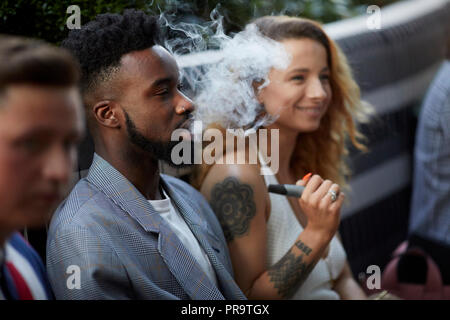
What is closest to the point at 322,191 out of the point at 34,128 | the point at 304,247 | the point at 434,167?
the point at 304,247

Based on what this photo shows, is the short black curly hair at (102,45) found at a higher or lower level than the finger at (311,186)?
higher

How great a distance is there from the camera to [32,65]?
36.8 inches

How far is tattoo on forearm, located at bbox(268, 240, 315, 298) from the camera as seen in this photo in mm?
1796

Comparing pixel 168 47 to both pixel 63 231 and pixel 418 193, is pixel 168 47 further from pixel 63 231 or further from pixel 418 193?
pixel 418 193

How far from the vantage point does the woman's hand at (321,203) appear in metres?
1.72

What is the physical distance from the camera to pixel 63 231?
1.36 m

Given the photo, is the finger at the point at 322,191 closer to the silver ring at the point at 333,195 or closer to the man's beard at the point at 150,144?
the silver ring at the point at 333,195

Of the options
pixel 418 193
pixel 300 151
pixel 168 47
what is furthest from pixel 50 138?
pixel 418 193

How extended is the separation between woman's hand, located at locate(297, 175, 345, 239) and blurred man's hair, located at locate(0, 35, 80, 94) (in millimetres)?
936

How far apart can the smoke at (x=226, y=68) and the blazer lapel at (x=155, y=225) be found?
41 cm

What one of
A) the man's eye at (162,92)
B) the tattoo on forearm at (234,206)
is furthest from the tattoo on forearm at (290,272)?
the man's eye at (162,92)

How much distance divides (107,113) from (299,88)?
73cm

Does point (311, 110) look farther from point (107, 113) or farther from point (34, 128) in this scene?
point (34, 128)
